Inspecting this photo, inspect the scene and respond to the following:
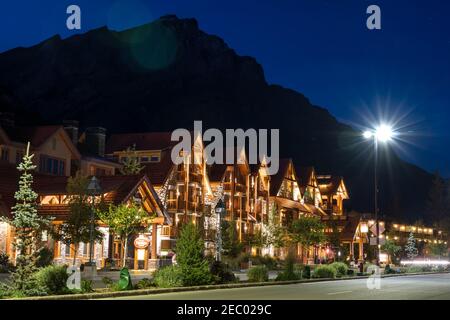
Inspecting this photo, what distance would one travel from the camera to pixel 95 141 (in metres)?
69.4

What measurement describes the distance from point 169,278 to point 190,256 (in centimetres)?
174

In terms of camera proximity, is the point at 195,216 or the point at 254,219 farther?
Result: the point at 254,219

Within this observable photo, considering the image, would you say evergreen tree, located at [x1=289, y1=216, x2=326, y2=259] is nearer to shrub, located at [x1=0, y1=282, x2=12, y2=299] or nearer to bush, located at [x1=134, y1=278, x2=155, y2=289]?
bush, located at [x1=134, y1=278, x2=155, y2=289]

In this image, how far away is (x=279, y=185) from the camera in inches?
3255

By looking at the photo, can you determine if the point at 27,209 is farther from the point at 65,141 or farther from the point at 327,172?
the point at 327,172

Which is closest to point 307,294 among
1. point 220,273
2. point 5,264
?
point 220,273

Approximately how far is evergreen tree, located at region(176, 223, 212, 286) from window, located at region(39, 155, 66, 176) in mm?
29593

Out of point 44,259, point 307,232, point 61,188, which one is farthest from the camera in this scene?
point 307,232

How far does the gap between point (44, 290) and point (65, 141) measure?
125 ft

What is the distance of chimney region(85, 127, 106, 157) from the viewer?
69.1m

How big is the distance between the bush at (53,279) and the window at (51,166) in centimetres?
3409

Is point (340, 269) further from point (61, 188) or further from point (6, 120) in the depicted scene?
point (6, 120)

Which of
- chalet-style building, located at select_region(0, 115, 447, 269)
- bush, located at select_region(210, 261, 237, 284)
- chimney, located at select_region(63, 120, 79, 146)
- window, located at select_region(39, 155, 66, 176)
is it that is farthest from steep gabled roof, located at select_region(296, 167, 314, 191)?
bush, located at select_region(210, 261, 237, 284)
